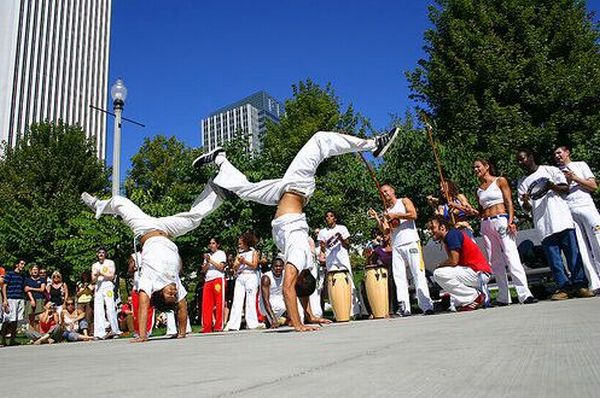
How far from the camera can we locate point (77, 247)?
15094mm

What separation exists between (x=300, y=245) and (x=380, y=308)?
9.45 ft

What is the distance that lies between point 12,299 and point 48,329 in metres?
1.17

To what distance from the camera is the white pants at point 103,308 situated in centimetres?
1054

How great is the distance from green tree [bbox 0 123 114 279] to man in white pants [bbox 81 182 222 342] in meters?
9.18

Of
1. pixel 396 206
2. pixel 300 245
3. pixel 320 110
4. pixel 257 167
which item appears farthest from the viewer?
pixel 320 110

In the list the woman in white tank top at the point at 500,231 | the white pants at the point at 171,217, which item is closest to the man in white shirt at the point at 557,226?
the woman in white tank top at the point at 500,231

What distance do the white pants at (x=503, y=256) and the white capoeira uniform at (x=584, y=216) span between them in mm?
940

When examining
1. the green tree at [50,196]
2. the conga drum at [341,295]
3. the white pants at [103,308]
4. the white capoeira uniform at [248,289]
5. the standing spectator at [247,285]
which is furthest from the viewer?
the green tree at [50,196]

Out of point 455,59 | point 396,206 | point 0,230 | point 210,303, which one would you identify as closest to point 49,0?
point 0,230

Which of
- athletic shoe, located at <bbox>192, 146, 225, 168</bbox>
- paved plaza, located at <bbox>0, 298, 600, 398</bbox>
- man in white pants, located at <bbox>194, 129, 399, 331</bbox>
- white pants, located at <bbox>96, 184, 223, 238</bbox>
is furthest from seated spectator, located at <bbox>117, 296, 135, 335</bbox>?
paved plaza, located at <bbox>0, 298, 600, 398</bbox>

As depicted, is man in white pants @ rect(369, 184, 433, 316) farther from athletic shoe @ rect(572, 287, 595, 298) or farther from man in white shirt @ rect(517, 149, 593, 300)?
athletic shoe @ rect(572, 287, 595, 298)

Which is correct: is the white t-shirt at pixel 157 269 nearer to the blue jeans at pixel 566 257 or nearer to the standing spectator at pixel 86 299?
the blue jeans at pixel 566 257

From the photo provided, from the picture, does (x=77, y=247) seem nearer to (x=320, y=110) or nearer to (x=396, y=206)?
(x=396, y=206)

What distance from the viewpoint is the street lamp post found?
10938 millimetres
